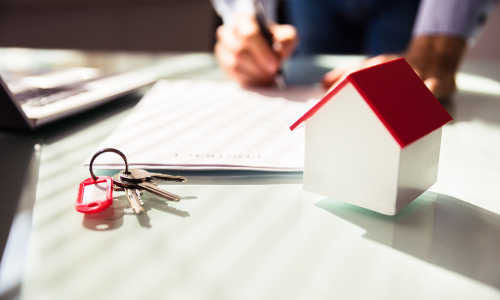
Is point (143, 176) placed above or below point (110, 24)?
above

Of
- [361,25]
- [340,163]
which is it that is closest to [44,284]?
[340,163]

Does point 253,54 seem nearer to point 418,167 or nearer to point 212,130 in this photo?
point 212,130

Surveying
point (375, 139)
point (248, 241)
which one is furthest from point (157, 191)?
point (375, 139)

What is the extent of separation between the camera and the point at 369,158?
0.38 meters

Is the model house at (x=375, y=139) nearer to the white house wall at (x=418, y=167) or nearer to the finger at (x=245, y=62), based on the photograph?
the white house wall at (x=418, y=167)

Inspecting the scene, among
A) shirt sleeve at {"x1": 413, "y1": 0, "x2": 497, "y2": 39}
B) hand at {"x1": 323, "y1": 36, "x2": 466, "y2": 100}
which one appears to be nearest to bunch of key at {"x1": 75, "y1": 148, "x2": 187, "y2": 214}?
hand at {"x1": 323, "y1": 36, "x2": 466, "y2": 100}

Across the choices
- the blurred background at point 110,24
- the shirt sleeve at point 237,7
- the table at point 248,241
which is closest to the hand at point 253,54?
the shirt sleeve at point 237,7

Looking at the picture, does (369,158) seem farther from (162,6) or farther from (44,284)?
(162,6)

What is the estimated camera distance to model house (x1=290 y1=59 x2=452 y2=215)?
1.18ft

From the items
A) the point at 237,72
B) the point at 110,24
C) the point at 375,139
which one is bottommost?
the point at 110,24

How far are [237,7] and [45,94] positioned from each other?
2.07 feet

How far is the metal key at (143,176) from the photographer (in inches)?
17.2

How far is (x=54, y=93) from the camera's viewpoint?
77 centimetres

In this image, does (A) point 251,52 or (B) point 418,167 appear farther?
(A) point 251,52
